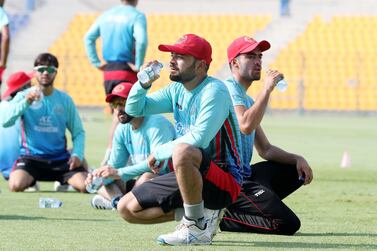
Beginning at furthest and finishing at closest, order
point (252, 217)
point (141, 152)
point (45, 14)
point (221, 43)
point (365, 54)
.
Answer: point (45, 14)
point (221, 43)
point (365, 54)
point (141, 152)
point (252, 217)

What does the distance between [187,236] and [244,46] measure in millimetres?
1779

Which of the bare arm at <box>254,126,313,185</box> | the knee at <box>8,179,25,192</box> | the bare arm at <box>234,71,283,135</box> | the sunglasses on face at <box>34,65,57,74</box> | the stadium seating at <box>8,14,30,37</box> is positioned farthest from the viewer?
the stadium seating at <box>8,14,30,37</box>

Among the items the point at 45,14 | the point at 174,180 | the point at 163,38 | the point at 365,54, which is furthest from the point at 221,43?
the point at 174,180

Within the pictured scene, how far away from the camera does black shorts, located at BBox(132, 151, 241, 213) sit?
735 cm

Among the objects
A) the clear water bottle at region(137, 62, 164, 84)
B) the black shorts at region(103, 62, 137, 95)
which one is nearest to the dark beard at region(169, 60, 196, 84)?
the clear water bottle at region(137, 62, 164, 84)

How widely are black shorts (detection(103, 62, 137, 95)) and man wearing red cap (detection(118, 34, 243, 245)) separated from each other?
6.27m

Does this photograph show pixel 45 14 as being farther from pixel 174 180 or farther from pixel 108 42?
pixel 174 180

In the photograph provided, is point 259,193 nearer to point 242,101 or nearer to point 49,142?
point 242,101

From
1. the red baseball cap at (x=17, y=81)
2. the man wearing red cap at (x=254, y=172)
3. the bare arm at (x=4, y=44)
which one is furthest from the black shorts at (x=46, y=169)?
the man wearing red cap at (x=254, y=172)

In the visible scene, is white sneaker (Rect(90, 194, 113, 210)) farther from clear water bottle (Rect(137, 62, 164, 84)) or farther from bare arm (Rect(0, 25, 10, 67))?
bare arm (Rect(0, 25, 10, 67))

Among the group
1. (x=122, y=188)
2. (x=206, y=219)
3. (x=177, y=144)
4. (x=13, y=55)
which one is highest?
(x=177, y=144)

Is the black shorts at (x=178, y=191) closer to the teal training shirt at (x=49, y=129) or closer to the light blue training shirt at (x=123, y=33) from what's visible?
the teal training shirt at (x=49, y=129)

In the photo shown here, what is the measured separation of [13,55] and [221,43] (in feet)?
24.8

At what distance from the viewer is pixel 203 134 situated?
282 inches
